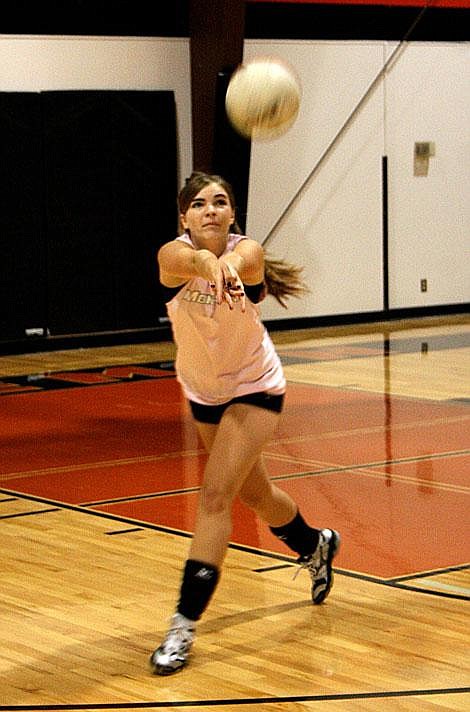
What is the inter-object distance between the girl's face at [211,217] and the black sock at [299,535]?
Result: 1.09 m

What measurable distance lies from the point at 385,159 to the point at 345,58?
1234 mm

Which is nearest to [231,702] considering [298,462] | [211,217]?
[211,217]

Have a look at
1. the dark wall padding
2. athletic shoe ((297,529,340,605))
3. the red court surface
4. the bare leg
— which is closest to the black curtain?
the dark wall padding

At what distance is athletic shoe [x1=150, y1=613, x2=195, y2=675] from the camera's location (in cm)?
467

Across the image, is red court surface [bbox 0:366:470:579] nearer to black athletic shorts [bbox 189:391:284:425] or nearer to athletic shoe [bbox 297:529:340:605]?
athletic shoe [bbox 297:529:340:605]

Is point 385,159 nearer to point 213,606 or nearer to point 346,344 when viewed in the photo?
point 346,344

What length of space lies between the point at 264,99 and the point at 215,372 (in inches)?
48.4

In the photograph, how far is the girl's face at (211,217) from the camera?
194 inches

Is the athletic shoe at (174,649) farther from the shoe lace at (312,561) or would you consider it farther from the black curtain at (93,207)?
the black curtain at (93,207)

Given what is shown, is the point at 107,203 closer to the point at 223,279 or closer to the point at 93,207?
the point at 93,207

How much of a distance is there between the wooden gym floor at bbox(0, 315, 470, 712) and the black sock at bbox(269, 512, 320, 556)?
240 mm

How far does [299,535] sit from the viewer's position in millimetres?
5402

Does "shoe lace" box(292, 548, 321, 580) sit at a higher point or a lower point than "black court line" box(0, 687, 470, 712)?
higher

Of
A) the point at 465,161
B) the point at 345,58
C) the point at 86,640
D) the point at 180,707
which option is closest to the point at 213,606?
the point at 86,640
